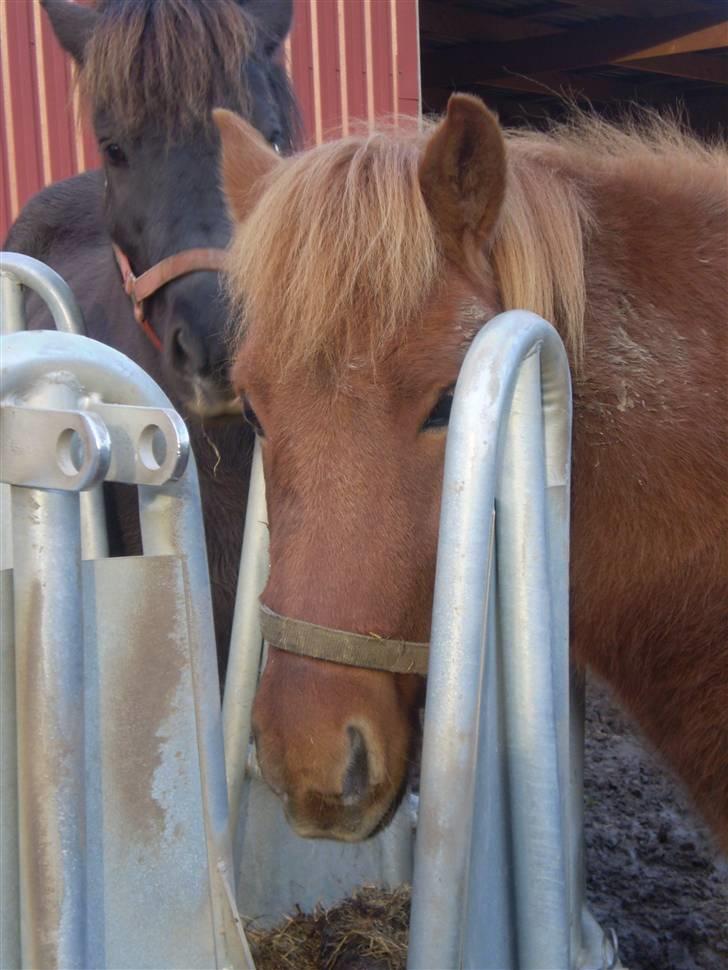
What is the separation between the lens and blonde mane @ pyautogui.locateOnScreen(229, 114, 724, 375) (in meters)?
1.48

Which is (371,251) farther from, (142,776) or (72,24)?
(72,24)

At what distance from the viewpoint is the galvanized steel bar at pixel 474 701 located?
1011mm

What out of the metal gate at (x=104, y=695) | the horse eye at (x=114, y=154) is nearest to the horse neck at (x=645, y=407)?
the metal gate at (x=104, y=695)

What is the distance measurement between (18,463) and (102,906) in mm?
410

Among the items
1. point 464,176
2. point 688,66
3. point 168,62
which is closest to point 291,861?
point 464,176

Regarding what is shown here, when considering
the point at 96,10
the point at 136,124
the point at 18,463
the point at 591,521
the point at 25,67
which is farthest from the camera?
the point at 25,67

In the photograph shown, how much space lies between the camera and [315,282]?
150 centimetres

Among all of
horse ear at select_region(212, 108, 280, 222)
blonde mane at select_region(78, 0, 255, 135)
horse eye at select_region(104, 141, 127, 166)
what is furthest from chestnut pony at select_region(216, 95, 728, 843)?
horse eye at select_region(104, 141, 127, 166)

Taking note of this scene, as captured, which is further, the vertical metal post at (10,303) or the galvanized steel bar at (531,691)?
the vertical metal post at (10,303)

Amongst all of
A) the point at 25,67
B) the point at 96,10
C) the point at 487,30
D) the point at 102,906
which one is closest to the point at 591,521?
the point at 102,906

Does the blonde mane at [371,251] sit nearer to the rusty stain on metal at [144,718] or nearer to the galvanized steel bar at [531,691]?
the galvanized steel bar at [531,691]

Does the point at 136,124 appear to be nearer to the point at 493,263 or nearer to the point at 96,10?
the point at 96,10

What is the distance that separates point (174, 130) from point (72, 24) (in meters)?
0.71

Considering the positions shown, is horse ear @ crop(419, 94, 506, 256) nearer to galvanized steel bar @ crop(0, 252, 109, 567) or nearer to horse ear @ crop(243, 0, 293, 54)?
galvanized steel bar @ crop(0, 252, 109, 567)
